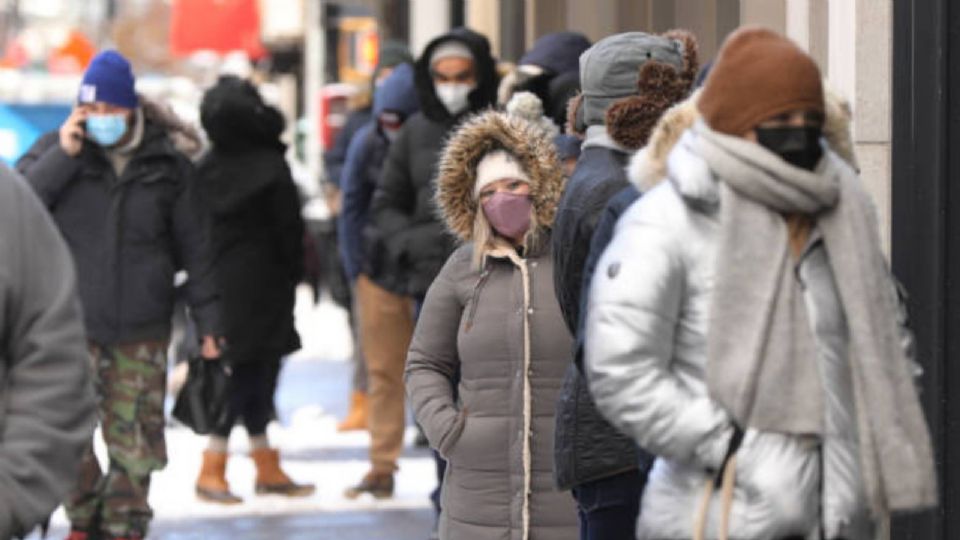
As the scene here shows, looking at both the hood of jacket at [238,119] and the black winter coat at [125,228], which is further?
the hood of jacket at [238,119]

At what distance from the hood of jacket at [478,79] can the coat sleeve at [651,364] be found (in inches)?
262

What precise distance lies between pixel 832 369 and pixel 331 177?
44.0 ft

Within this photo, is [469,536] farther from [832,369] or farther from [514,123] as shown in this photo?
[832,369]

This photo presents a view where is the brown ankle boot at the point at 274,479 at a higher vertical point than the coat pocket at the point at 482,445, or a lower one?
lower

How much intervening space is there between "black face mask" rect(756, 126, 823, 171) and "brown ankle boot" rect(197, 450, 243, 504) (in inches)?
304

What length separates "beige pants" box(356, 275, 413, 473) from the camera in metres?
12.6

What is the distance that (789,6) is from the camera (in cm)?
902

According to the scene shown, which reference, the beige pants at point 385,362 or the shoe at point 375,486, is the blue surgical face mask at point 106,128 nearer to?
the beige pants at point 385,362

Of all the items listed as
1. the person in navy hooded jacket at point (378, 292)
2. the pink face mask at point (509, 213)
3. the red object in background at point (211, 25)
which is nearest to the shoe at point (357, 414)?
the person in navy hooded jacket at point (378, 292)

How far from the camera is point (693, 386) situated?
516 centimetres

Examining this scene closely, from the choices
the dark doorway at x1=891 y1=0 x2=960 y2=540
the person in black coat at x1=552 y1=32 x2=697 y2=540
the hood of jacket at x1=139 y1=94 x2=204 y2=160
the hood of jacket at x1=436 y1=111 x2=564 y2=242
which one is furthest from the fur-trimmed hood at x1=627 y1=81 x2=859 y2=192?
the hood of jacket at x1=139 y1=94 x2=204 y2=160

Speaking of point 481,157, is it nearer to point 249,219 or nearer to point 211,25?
point 249,219

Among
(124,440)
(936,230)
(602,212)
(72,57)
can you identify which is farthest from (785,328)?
(72,57)

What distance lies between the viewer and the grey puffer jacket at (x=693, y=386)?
16.7 feet
